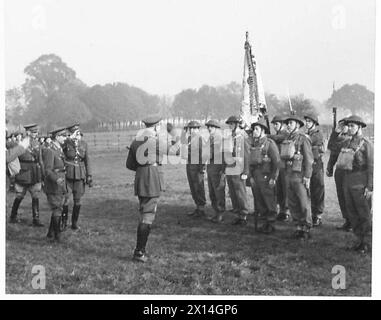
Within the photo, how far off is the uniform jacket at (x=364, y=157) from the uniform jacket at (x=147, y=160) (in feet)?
9.11

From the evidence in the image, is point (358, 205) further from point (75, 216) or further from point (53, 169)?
point (53, 169)

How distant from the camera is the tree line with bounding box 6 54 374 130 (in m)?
7.03

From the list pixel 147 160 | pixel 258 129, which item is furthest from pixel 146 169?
pixel 258 129

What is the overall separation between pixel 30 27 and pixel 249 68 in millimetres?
3610

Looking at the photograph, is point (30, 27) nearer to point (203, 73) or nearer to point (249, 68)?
point (203, 73)

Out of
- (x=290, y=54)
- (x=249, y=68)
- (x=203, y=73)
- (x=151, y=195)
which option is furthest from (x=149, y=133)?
(x=290, y=54)

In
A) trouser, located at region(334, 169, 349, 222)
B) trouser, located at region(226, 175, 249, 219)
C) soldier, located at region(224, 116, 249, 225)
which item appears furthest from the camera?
trouser, located at region(226, 175, 249, 219)

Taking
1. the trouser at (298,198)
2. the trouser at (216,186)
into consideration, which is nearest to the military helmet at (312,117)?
the trouser at (298,198)

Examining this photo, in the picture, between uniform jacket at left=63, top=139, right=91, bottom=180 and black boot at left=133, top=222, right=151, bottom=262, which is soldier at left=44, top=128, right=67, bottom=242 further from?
black boot at left=133, top=222, right=151, bottom=262

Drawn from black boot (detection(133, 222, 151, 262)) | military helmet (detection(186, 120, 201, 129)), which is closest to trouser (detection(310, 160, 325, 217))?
military helmet (detection(186, 120, 201, 129))

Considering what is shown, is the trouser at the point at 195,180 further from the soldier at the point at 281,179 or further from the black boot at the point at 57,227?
the black boot at the point at 57,227

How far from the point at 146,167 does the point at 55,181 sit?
1685mm

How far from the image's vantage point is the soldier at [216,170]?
7.74 metres

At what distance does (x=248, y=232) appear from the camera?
7.10 metres
